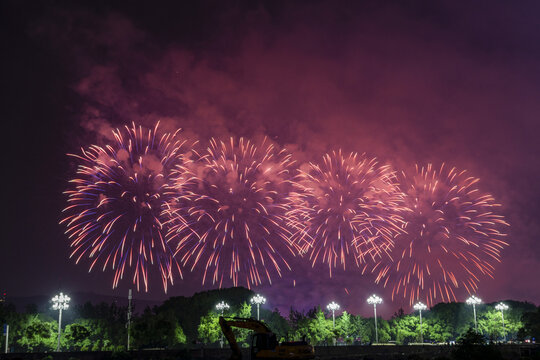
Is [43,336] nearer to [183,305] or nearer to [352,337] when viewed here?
[183,305]

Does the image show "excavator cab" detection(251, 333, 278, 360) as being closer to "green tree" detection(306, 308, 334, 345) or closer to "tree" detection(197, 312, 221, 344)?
"tree" detection(197, 312, 221, 344)

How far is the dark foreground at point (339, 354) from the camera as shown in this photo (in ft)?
126

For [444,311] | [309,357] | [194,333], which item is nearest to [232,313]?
[194,333]

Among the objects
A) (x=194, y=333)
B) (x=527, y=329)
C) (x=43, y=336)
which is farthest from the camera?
(x=194, y=333)

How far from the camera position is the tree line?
86.8m

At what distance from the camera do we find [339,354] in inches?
2517

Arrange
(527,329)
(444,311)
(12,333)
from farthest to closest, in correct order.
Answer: (444,311)
(527,329)
(12,333)

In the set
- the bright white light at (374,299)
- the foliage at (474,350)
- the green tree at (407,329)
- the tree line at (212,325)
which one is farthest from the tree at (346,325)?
the foliage at (474,350)

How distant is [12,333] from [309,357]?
252ft

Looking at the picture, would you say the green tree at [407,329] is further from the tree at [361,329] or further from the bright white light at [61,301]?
the bright white light at [61,301]

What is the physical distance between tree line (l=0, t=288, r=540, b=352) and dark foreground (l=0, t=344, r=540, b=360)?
18.2m

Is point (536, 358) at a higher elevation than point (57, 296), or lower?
lower

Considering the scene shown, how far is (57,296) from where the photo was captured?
7306 cm

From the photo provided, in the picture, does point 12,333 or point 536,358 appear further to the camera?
point 12,333
